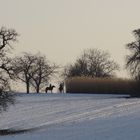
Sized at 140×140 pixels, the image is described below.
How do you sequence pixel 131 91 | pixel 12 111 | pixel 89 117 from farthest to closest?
pixel 131 91 < pixel 12 111 < pixel 89 117

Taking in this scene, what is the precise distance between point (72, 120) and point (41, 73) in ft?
267

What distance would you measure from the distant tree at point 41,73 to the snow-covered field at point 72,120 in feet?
186

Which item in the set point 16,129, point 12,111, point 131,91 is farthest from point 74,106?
point 131,91

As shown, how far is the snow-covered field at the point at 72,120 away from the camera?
3462cm

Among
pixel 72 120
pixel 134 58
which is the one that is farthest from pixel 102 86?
pixel 72 120

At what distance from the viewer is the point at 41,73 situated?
127500 mm

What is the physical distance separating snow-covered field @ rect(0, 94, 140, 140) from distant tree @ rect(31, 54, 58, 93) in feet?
186

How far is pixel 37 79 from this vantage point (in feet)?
414

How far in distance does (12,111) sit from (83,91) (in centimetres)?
2899

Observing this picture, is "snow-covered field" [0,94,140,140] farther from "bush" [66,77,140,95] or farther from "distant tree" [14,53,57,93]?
"distant tree" [14,53,57,93]

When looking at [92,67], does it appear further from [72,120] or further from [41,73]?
[72,120]

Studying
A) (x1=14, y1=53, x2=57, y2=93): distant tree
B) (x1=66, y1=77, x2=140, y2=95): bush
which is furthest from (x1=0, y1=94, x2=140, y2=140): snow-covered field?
(x1=14, y1=53, x2=57, y2=93): distant tree

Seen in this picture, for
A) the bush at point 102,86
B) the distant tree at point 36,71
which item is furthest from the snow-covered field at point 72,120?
the distant tree at point 36,71

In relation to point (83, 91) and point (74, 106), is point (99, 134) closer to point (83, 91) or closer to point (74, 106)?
point (74, 106)
